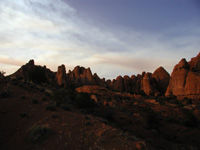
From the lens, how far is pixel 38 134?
9594 millimetres

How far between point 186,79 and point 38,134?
180 ft

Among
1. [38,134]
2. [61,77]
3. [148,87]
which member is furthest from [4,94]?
[61,77]

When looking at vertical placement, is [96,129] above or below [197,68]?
below

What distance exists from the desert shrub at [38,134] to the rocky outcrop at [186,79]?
50050mm

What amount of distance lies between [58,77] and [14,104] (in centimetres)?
6635

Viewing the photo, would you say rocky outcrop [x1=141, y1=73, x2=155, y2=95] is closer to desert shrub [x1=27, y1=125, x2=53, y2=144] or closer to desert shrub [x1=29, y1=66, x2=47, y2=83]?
desert shrub [x1=29, y1=66, x2=47, y2=83]

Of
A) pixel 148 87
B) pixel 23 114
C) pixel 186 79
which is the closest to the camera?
pixel 23 114

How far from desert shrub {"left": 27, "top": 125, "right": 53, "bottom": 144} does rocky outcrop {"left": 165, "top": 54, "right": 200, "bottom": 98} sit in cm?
5005

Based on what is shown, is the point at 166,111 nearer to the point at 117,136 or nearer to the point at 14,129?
the point at 117,136

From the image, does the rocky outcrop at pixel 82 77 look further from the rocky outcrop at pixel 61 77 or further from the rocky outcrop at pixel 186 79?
the rocky outcrop at pixel 186 79

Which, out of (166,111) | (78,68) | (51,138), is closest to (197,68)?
(166,111)

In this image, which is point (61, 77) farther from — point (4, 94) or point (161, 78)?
point (4, 94)

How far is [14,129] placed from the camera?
1050cm

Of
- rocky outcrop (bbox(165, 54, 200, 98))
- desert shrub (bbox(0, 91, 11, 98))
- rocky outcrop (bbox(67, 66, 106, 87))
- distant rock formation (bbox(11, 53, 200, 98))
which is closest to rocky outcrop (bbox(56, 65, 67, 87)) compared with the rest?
distant rock formation (bbox(11, 53, 200, 98))
